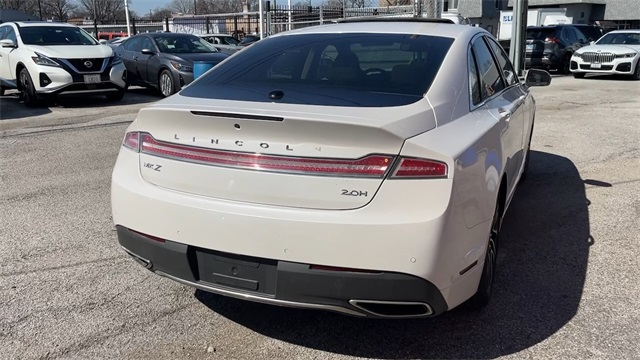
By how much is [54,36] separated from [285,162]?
11.1 metres

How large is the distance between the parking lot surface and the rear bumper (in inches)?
17.6

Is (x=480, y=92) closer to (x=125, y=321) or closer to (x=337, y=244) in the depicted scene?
(x=337, y=244)

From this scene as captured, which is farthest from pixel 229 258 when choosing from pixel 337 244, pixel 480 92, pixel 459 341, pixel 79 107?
pixel 79 107

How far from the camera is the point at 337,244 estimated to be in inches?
96.0

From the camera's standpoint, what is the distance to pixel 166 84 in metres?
12.6

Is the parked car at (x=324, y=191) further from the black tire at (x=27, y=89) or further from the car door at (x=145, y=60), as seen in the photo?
the car door at (x=145, y=60)

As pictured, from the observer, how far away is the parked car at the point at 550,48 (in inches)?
758

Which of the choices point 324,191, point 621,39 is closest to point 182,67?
point 324,191

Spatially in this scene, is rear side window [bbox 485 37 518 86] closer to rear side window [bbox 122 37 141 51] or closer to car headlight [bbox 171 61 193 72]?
car headlight [bbox 171 61 193 72]

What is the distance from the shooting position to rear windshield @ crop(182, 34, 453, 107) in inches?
115

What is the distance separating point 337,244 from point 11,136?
7.75 m

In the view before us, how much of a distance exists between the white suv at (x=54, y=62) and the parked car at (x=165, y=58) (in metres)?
0.97

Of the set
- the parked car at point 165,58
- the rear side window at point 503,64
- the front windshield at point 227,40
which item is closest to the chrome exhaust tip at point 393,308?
the rear side window at point 503,64

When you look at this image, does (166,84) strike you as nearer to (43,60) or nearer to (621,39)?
(43,60)
